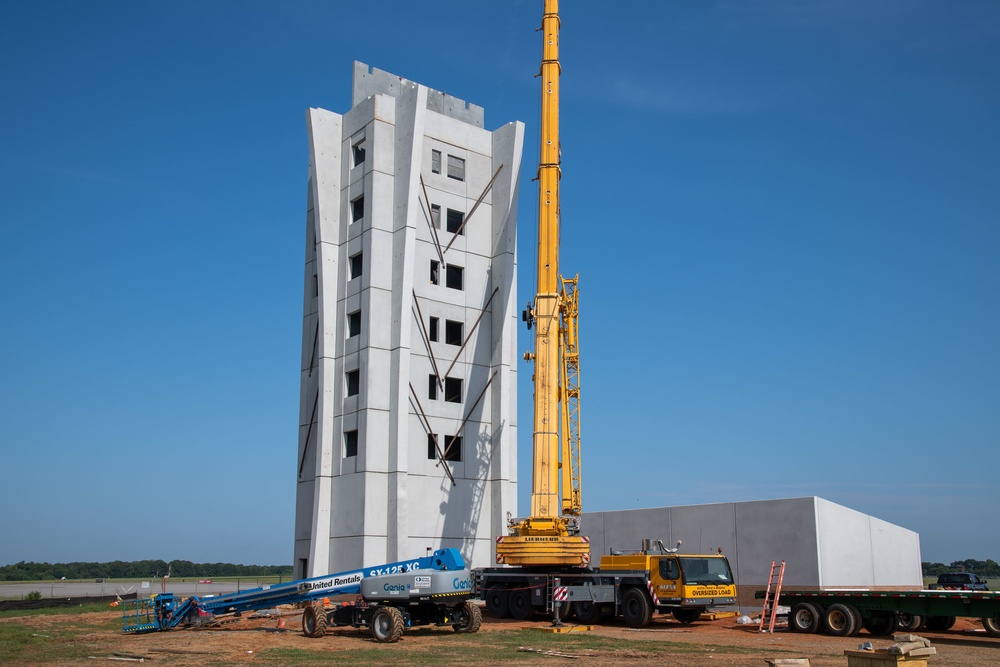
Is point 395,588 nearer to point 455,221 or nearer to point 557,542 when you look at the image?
point 557,542

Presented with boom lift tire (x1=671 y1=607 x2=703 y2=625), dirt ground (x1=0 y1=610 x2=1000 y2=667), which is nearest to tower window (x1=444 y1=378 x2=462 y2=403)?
dirt ground (x1=0 y1=610 x2=1000 y2=667)

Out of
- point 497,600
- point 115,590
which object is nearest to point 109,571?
point 115,590

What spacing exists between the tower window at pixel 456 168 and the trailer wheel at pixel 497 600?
20.8m

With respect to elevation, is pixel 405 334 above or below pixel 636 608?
above

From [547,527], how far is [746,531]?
812 centimetres

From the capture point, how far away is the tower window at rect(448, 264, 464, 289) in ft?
144

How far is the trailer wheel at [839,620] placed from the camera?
966 inches

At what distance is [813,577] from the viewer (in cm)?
3197

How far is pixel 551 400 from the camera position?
112ft

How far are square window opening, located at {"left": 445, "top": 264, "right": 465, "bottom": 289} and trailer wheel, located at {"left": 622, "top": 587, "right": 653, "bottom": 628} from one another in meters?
19.6

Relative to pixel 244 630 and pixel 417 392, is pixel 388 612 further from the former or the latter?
pixel 417 392

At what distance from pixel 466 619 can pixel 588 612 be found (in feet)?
17.5

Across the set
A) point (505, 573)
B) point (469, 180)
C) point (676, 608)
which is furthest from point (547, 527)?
point (469, 180)

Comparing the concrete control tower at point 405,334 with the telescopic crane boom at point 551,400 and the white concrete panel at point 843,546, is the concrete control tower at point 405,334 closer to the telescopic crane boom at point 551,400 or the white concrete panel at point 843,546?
the telescopic crane boom at point 551,400
